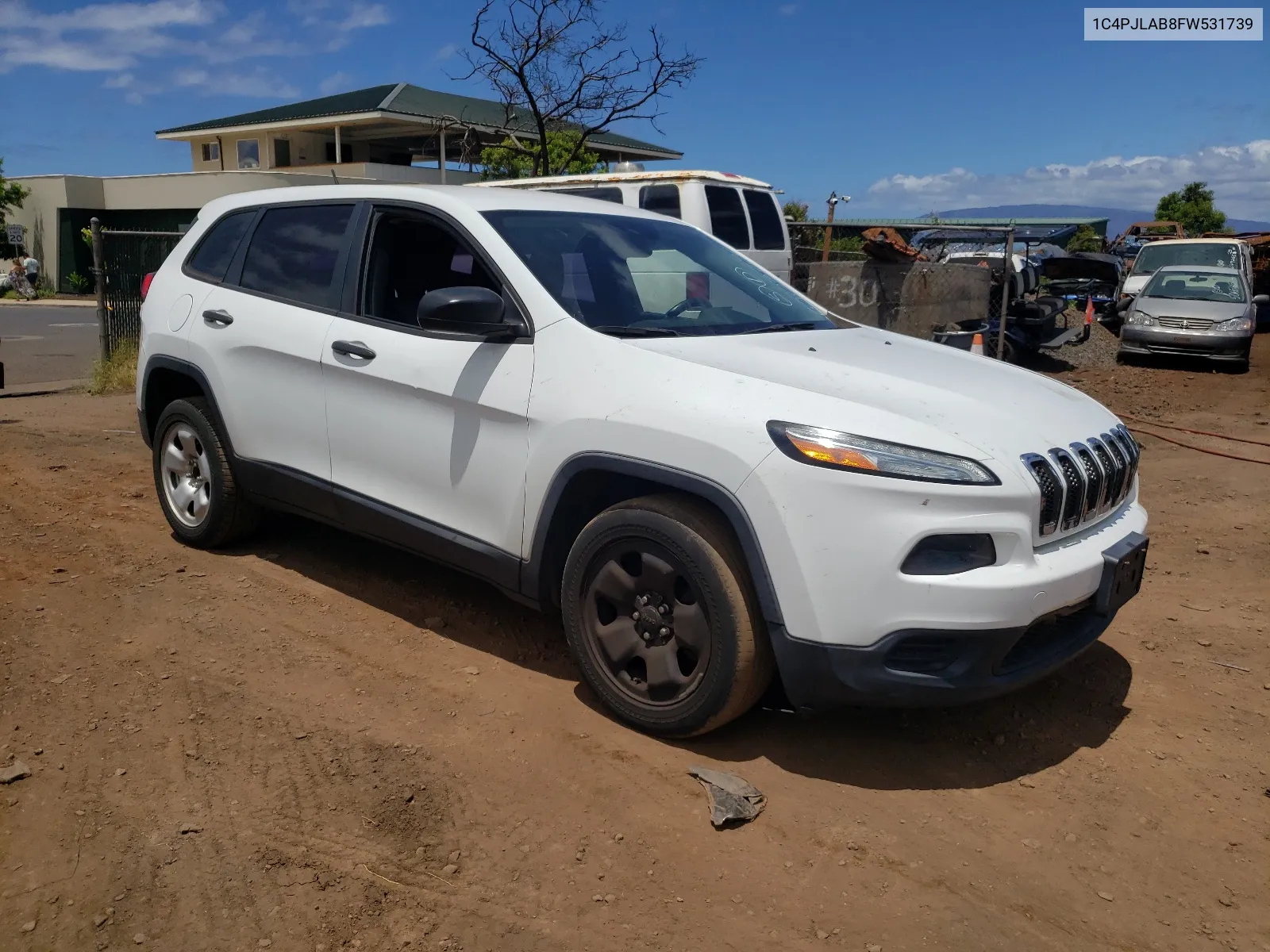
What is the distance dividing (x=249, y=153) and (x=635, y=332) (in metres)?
40.9

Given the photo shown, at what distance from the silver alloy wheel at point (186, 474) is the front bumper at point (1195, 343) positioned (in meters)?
14.4

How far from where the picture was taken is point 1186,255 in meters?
19.2

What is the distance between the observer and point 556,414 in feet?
11.7

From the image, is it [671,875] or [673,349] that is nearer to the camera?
[671,875]

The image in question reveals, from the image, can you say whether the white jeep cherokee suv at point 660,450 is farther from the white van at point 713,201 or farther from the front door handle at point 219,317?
the white van at point 713,201

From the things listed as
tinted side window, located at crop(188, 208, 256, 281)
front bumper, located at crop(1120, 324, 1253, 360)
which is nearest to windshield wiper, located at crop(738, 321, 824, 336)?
tinted side window, located at crop(188, 208, 256, 281)

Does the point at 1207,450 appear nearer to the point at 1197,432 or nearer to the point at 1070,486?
the point at 1197,432

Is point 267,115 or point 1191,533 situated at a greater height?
point 267,115

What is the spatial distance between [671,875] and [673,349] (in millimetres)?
1658

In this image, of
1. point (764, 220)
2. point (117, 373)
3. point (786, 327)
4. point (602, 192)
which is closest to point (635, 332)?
point (786, 327)

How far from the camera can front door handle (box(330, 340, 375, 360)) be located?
4184 millimetres

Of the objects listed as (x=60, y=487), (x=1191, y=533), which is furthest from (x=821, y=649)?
(x=60, y=487)

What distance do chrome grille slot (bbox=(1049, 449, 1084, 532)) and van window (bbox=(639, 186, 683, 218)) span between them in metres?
7.95

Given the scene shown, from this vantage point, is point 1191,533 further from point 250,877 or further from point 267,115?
point 267,115
